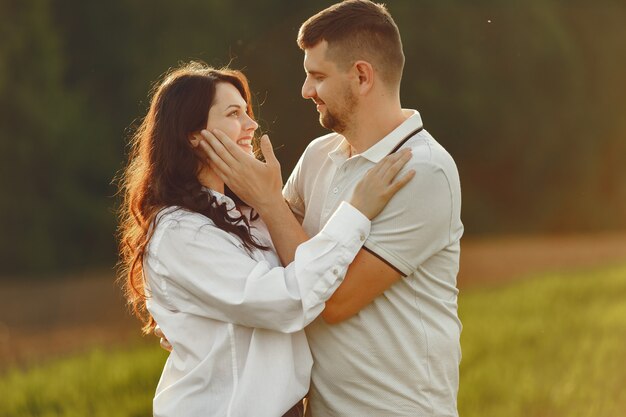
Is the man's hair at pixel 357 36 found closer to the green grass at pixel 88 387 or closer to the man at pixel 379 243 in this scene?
the man at pixel 379 243

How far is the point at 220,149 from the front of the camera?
98.1 inches

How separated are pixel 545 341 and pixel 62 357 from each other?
3.35 meters

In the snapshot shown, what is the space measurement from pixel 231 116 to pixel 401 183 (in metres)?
0.48

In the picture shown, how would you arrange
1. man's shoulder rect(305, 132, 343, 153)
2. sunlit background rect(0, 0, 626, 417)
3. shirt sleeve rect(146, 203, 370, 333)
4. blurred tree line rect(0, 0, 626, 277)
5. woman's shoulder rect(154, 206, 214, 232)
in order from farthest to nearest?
blurred tree line rect(0, 0, 626, 277), sunlit background rect(0, 0, 626, 417), man's shoulder rect(305, 132, 343, 153), woman's shoulder rect(154, 206, 214, 232), shirt sleeve rect(146, 203, 370, 333)

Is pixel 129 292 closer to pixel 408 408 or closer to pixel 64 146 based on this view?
pixel 408 408

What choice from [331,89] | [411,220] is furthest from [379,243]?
[331,89]

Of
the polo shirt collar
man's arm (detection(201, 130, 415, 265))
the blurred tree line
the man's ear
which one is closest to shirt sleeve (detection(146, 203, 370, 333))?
man's arm (detection(201, 130, 415, 265))

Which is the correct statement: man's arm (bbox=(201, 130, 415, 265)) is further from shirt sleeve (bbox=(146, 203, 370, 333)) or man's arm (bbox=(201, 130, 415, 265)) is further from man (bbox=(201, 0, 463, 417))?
shirt sleeve (bbox=(146, 203, 370, 333))

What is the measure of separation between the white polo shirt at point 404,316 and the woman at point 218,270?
A: 0.20ft

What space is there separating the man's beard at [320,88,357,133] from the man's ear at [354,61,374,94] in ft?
0.11

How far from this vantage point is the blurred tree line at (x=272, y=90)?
781 cm

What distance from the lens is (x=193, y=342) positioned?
240 centimetres

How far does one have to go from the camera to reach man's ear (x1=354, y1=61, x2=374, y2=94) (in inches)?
102

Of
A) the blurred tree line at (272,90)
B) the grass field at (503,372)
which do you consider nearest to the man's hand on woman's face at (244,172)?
the grass field at (503,372)
